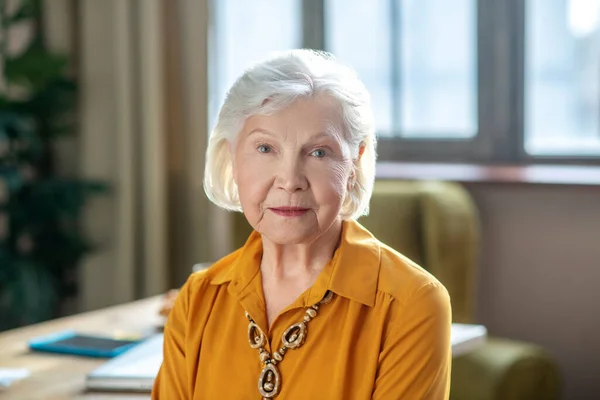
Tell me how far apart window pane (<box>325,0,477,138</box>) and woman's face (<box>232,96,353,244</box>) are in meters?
2.09

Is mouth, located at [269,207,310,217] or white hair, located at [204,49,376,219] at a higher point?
white hair, located at [204,49,376,219]

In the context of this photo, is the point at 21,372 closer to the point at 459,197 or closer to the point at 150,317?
the point at 150,317

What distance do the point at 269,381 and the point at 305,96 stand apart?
1.32 ft

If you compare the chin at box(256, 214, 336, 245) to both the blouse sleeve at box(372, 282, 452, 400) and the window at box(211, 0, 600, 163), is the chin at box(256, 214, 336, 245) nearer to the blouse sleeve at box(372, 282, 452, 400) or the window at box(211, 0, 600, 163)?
the blouse sleeve at box(372, 282, 452, 400)

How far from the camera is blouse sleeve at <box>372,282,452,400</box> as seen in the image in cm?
130

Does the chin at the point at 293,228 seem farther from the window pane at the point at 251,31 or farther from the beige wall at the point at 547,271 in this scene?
the window pane at the point at 251,31

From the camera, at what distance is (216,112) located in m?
3.64

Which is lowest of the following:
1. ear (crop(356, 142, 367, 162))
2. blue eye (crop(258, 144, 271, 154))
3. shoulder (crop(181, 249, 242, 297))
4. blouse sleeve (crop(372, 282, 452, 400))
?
blouse sleeve (crop(372, 282, 452, 400))

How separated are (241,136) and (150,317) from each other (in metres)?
1.01

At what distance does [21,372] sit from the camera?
1810 mm

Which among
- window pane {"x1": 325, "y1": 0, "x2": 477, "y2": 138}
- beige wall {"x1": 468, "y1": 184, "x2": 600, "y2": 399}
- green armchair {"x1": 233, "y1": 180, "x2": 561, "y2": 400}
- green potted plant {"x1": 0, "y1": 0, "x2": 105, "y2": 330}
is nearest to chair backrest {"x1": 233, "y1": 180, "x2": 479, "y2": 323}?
green armchair {"x1": 233, "y1": 180, "x2": 561, "y2": 400}

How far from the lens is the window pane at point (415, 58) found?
3334 mm

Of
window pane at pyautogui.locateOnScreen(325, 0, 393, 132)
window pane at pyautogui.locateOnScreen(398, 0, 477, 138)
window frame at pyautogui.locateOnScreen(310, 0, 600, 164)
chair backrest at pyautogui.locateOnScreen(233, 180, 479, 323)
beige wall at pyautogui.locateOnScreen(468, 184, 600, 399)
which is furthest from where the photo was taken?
window pane at pyautogui.locateOnScreen(325, 0, 393, 132)

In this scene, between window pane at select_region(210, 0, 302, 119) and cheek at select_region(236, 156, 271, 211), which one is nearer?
cheek at select_region(236, 156, 271, 211)
